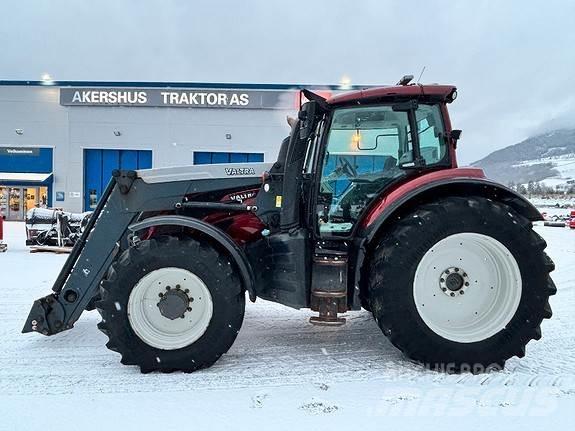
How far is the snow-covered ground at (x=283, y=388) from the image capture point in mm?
2828

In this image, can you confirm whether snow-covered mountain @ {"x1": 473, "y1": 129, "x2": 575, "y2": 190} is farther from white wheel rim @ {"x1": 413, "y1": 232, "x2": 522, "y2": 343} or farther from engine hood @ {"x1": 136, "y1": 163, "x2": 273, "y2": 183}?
engine hood @ {"x1": 136, "y1": 163, "x2": 273, "y2": 183}

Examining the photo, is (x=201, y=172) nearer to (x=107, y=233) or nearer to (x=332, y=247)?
(x=107, y=233)

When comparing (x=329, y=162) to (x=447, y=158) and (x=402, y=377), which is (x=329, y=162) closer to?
(x=447, y=158)

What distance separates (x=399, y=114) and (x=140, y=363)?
2.94 metres

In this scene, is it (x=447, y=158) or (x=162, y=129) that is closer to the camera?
(x=447, y=158)

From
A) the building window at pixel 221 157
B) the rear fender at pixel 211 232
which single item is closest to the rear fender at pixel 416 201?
the rear fender at pixel 211 232

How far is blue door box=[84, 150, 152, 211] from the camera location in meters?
24.9

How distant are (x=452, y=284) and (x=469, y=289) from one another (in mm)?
171

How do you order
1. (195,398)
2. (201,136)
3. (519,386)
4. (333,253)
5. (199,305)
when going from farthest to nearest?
(201,136) → (333,253) → (199,305) → (519,386) → (195,398)

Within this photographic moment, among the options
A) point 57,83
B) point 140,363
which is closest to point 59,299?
point 140,363

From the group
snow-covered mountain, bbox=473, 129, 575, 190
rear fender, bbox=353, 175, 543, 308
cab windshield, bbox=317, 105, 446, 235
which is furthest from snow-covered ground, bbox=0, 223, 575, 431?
snow-covered mountain, bbox=473, 129, 575, 190

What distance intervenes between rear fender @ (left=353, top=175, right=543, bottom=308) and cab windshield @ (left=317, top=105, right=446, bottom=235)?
0.24 meters

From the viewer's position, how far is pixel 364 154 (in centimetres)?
400

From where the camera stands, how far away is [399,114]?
3.88 metres
